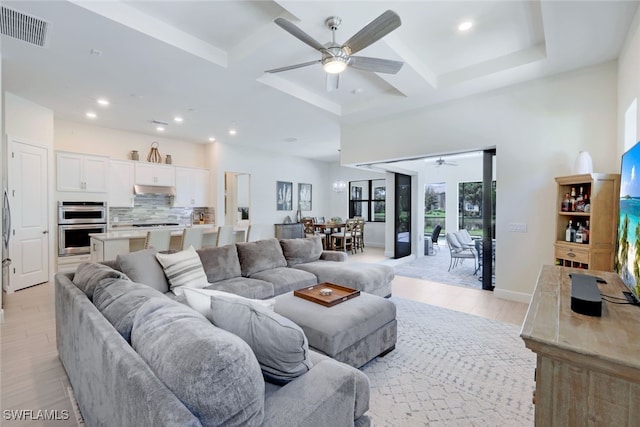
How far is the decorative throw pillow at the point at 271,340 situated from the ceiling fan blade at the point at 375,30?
2.18m

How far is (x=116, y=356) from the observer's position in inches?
43.6

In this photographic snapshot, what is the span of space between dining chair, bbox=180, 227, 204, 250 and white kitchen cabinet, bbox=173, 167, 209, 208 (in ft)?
9.51

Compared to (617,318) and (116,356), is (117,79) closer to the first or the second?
(116,356)

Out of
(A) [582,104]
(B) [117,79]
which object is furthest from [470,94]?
(B) [117,79]

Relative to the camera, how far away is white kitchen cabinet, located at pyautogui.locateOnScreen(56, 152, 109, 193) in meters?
5.30

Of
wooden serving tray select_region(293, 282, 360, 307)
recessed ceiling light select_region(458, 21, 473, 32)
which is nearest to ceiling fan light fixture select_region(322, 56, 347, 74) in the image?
recessed ceiling light select_region(458, 21, 473, 32)

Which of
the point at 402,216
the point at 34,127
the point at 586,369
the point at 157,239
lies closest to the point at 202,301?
the point at 586,369

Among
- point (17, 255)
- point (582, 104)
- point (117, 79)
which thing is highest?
point (117, 79)

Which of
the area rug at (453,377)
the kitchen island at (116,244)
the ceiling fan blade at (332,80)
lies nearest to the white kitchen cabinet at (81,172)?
the kitchen island at (116,244)

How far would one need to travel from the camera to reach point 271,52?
3.22 m

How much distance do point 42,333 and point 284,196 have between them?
668 centimetres

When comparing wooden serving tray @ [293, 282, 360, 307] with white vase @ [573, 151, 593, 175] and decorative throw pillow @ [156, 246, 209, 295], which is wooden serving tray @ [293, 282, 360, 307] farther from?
white vase @ [573, 151, 593, 175]

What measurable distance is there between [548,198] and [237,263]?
4082 mm

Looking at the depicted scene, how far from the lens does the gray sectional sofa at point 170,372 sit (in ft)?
2.99
